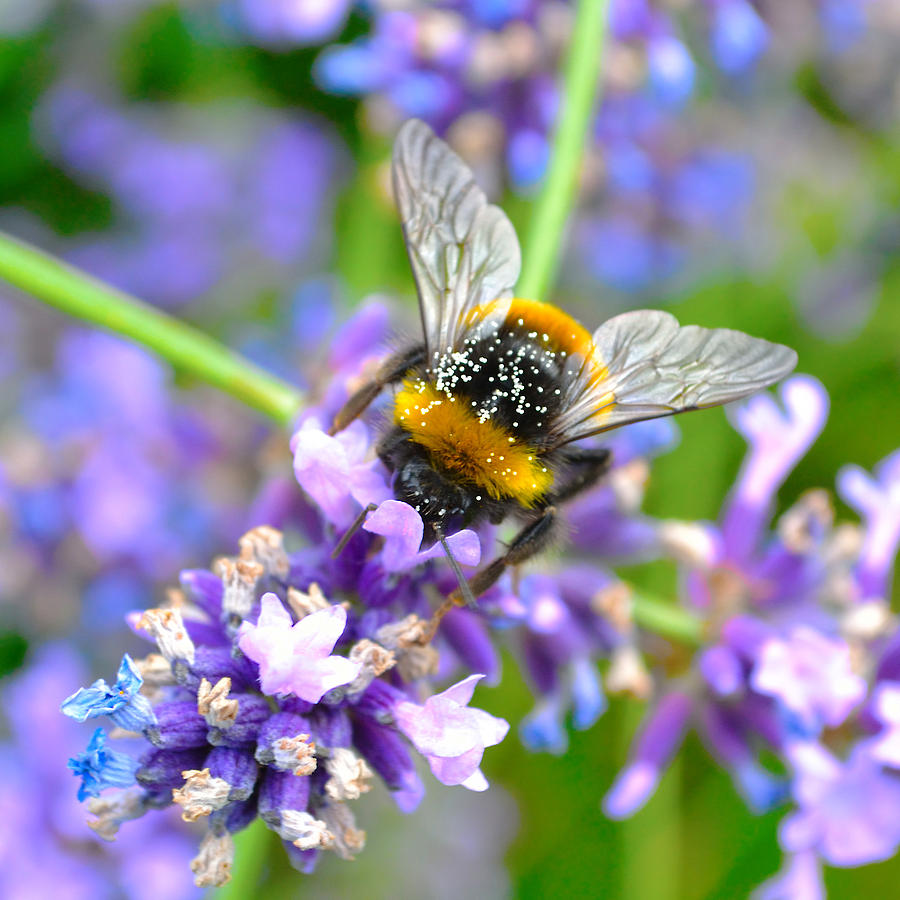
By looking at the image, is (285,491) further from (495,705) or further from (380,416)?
(495,705)

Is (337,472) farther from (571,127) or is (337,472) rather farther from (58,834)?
(58,834)

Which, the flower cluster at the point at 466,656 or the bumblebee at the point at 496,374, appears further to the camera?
the bumblebee at the point at 496,374

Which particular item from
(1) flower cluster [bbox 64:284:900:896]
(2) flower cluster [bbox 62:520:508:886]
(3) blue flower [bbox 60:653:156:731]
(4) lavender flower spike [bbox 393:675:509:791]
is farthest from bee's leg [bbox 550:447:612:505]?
(3) blue flower [bbox 60:653:156:731]

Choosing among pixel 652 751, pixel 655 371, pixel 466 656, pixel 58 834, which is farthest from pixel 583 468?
pixel 58 834

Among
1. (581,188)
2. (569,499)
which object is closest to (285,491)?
(569,499)

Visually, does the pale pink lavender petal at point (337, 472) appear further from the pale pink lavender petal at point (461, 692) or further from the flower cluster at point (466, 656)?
the pale pink lavender petal at point (461, 692)

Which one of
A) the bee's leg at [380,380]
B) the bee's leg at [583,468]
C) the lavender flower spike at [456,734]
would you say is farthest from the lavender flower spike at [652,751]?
the bee's leg at [380,380]
